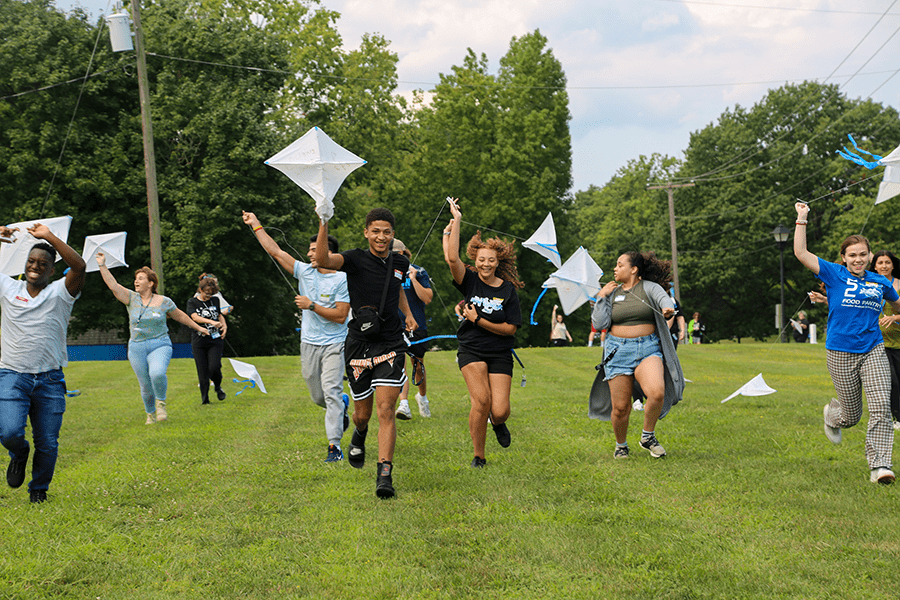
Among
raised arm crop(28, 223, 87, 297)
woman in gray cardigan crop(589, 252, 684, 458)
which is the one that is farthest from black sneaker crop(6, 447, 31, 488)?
woman in gray cardigan crop(589, 252, 684, 458)

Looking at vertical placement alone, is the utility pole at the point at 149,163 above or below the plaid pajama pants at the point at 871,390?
above

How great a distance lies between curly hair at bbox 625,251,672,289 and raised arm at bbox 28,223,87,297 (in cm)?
472

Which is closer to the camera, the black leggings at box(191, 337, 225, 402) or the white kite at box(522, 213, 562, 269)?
the white kite at box(522, 213, 562, 269)

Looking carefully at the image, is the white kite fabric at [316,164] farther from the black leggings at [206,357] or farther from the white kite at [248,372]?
the black leggings at [206,357]

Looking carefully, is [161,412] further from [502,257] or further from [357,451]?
[502,257]

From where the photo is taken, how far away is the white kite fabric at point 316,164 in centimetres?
643

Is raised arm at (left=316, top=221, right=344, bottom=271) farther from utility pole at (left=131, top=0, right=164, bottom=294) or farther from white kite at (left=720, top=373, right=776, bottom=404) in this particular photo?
utility pole at (left=131, top=0, right=164, bottom=294)

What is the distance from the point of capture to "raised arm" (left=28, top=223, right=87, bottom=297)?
18.6ft

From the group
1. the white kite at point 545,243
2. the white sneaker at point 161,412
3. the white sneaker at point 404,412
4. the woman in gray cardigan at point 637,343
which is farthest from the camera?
the white kite at point 545,243

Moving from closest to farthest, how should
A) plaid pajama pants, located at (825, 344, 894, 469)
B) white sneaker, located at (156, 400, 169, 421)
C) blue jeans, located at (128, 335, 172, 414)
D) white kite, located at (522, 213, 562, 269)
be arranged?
1. plaid pajama pants, located at (825, 344, 894, 469)
2. blue jeans, located at (128, 335, 172, 414)
3. white sneaker, located at (156, 400, 169, 421)
4. white kite, located at (522, 213, 562, 269)

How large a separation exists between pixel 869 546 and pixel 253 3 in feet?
124

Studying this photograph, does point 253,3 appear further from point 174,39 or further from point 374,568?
point 374,568

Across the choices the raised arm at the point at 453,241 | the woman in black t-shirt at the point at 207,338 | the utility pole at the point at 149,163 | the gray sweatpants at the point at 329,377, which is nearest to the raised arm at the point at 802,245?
the raised arm at the point at 453,241

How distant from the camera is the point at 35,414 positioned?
6.32 metres
